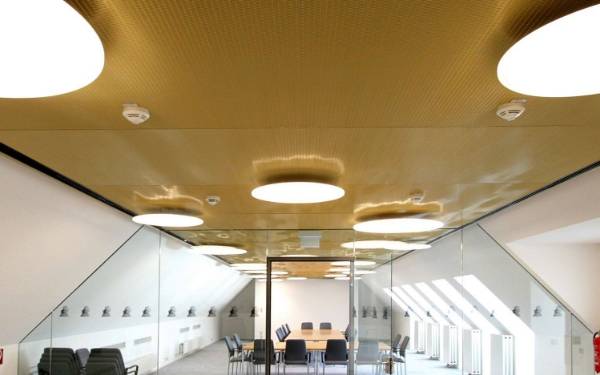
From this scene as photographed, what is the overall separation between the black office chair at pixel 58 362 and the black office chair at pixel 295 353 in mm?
2379

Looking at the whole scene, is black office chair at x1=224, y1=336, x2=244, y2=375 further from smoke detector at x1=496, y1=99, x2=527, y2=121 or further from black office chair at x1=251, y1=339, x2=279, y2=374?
smoke detector at x1=496, y1=99, x2=527, y2=121

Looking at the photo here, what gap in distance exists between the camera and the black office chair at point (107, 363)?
652 cm

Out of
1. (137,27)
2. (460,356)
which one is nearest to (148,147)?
(137,27)

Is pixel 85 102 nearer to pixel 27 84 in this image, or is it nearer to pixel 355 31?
pixel 27 84

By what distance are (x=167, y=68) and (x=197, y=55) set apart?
0.21 m

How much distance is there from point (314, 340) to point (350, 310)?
32.5 inches

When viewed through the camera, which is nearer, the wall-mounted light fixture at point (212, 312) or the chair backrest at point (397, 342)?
the chair backrest at point (397, 342)

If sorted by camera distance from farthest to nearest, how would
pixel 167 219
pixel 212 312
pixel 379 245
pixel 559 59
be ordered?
pixel 212 312, pixel 379 245, pixel 167 219, pixel 559 59

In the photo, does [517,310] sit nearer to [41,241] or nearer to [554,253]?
[554,253]

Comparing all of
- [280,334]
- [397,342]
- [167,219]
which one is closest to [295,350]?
[280,334]

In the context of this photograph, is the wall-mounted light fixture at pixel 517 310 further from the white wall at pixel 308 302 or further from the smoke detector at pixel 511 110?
the smoke detector at pixel 511 110

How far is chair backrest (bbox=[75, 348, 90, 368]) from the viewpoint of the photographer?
21.1 ft

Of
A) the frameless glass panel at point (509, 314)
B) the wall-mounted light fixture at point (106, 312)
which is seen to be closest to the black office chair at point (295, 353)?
the frameless glass panel at point (509, 314)

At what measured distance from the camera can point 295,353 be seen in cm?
714
